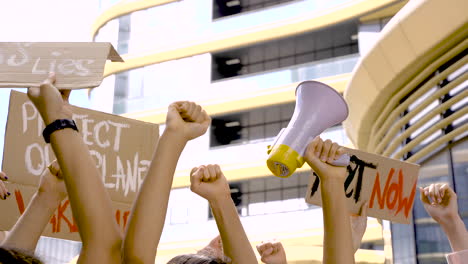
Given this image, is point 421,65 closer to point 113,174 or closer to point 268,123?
point 113,174

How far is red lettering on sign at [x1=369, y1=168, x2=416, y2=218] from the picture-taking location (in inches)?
150

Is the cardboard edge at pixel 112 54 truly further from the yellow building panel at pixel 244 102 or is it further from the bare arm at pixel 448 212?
the yellow building panel at pixel 244 102

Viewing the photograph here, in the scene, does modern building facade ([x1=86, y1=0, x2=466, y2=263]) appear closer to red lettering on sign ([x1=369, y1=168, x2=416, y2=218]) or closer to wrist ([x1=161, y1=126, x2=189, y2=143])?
red lettering on sign ([x1=369, y1=168, x2=416, y2=218])

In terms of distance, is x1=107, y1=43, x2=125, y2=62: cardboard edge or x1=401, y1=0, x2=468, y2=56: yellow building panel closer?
x1=107, y1=43, x2=125, y2=62: cardboard edge

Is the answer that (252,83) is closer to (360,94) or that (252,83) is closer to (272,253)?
(360,94)

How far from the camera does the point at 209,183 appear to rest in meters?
2.18

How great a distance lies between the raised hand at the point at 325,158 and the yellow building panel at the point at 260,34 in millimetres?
15376

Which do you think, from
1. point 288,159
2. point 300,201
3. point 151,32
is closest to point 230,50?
point 151,32

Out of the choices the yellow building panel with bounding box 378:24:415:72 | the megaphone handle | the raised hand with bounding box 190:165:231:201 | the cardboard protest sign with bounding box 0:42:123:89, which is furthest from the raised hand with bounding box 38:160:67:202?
the yellow building panel with bounding box 378:24:415:72

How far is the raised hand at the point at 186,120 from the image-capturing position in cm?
186

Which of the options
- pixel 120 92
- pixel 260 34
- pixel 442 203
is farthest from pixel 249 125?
pixel 442 203

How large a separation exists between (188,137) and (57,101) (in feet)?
1.08

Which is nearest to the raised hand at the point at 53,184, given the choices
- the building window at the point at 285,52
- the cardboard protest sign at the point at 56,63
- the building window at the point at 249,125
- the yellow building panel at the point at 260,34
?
the cardboard protest sign at the point at 56,63

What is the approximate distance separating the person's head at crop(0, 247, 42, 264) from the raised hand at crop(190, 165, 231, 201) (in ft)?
2.17
